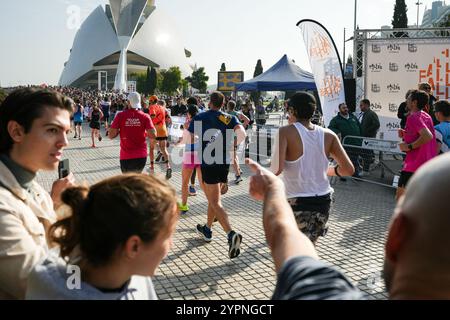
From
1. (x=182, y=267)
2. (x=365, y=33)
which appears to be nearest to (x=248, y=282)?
(x=182, y=267)

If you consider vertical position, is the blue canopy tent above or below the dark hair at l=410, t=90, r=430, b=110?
above

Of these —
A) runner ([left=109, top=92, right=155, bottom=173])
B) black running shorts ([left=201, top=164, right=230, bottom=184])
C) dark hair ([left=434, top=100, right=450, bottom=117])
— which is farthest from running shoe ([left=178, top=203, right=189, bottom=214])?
dark hair ([left=434, top=100, right=450, bottom=117])

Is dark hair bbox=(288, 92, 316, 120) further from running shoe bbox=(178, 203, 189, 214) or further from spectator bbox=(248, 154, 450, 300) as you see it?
running shoe bbox=(178, 203, 189, 214)

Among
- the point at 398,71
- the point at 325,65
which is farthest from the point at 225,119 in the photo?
the point at 398,71

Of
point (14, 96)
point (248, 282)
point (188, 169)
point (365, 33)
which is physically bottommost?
point (248, 282)

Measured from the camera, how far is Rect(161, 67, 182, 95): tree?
227 ft

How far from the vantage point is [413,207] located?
2.56 feet

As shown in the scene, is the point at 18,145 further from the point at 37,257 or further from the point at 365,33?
the point at 365,33

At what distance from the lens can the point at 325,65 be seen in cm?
1078

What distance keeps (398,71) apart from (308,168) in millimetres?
9138

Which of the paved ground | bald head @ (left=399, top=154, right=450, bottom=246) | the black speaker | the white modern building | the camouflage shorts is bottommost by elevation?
the paved ground

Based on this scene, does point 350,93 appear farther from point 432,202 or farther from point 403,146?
point 432,202

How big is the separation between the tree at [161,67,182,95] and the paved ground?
206ft
